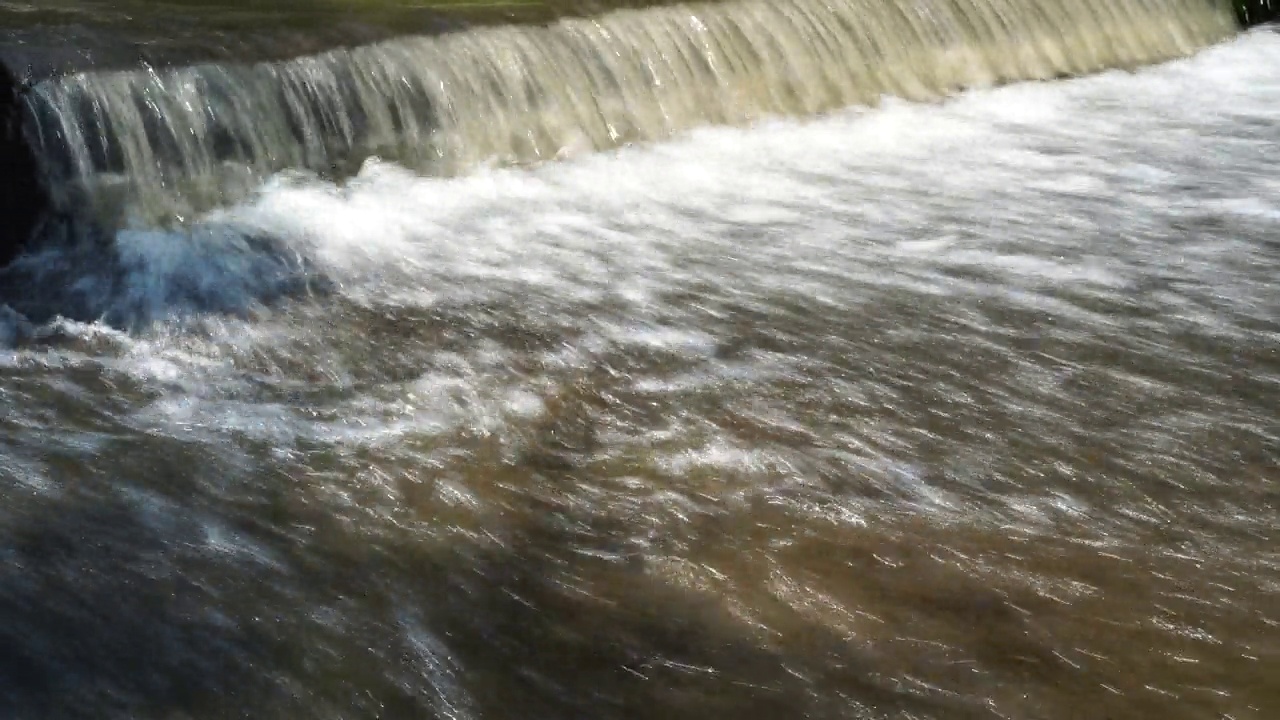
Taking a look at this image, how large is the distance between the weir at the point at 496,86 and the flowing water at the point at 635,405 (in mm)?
27

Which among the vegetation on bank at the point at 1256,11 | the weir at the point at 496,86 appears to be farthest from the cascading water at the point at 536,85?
the vegetation on bank at the point at 1256,11

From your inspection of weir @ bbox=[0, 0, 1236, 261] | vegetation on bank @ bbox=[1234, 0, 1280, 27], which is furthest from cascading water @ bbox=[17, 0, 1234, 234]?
vegetation on bank @ bbox=[1234, 0, 1280, 27]

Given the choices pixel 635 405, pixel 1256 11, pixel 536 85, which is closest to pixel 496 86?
pixel 536 85

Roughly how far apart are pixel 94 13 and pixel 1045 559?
5.17 m

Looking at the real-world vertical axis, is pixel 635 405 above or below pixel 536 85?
below

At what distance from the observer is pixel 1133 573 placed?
3.21 metres

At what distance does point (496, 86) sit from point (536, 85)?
0.23 metres

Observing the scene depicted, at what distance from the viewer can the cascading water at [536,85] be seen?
5.43m

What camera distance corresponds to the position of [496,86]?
646 cm

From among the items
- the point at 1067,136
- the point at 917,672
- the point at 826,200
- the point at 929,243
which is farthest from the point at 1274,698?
the point at 1067,136

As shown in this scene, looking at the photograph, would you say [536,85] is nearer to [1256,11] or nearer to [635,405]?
[635,405]

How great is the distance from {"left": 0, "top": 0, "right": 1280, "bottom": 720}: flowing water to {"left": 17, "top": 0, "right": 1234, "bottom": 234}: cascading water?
24 mm

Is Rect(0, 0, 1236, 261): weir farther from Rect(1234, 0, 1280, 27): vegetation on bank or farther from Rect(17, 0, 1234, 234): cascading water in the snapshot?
Rect(1234, 0, 1280, 27): vegetation on bank

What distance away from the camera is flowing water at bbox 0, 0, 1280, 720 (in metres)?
2.95
